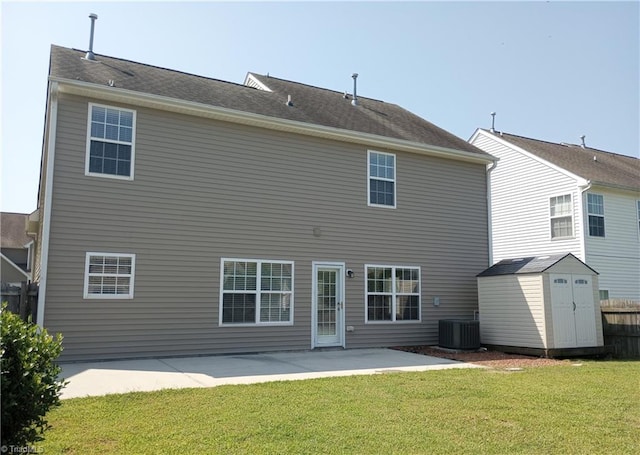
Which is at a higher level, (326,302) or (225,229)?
(225,229)

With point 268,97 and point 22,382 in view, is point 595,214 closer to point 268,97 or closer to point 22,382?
point 268,97

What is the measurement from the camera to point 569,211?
1677 centimetres

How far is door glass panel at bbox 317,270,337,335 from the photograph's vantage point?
11797 millimetres

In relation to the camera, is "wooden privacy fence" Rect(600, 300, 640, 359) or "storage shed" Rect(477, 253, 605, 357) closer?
"storage shed" Rect(477, 253, 605, 357)

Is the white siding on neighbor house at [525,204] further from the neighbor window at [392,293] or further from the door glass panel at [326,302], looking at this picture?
the door glass panel at [326,302]

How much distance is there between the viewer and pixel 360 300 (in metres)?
12.2

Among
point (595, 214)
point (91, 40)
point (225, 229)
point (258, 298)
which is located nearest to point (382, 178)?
point (225, 229)

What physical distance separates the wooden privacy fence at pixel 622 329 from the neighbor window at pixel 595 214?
194 inches

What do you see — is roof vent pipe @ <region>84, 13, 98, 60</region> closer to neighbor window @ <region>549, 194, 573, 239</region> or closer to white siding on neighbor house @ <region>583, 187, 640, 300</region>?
neighbor window @ <region>549, 194, 573, 239</region>

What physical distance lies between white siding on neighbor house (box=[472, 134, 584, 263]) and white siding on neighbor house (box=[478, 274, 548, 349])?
5.65 m

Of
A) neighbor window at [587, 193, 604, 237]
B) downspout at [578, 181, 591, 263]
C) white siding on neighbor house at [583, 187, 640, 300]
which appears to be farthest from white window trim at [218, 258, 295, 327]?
neighbor window at [587, 193, 604, 237]

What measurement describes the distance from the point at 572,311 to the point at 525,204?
783 cm

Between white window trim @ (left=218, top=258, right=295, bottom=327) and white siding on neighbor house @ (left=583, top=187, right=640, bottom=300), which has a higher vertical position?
white siding on neighbor house @ (left=583, top=187, right=640, bottom=300)

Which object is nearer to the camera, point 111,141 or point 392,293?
point 111,141
